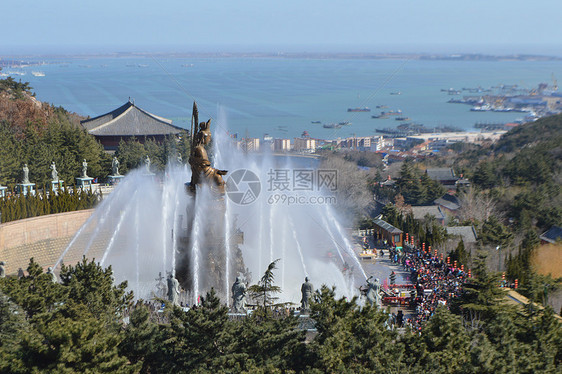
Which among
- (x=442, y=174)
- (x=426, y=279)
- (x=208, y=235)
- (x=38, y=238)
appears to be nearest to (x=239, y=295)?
(x=208, y=235)

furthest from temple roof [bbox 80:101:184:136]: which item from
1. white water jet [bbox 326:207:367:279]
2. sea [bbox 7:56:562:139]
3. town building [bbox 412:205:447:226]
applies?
sea [bbox 7:56:562:139]

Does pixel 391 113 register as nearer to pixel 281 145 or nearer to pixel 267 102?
pixel 267 102

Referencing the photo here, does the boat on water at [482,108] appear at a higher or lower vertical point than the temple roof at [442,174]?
higher

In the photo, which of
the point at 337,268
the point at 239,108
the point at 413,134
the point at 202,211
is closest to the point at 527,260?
the point at 337,268

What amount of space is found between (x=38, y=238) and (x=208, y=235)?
31.3 ft

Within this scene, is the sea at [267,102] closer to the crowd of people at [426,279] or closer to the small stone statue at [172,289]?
the crowd of people at [426,279]

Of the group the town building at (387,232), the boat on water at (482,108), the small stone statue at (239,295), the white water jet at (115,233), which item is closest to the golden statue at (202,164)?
the small stone statue at (239,295)

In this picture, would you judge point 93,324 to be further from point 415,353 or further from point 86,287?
point 415,353

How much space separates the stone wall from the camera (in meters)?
25.8

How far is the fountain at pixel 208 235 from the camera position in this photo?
2095cm

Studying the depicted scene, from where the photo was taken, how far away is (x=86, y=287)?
1733cm

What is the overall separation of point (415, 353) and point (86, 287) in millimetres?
8243

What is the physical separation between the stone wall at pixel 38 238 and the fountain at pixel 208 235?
0.47m

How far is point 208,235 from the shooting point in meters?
21.0
